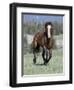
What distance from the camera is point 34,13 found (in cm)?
155

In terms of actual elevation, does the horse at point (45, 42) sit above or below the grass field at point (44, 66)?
above

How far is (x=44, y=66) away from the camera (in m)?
1.58

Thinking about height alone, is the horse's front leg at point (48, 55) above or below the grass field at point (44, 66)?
above

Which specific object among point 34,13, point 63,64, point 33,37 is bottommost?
point 63,64

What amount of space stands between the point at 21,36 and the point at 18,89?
0.29 meters

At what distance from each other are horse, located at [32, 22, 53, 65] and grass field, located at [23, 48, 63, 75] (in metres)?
0.02

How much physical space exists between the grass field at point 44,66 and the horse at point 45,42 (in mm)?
23

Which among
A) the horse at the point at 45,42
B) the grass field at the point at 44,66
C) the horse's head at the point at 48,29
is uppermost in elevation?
the horse's head at the point at 48,29

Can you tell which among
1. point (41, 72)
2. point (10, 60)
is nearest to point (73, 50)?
point (41, 72)

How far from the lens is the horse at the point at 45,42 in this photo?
1.56m

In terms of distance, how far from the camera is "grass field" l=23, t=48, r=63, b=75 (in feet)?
5.06

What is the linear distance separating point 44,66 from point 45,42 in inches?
5.3

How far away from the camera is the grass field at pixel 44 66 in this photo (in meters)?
1.54

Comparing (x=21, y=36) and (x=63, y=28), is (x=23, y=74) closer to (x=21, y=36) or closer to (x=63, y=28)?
(x=21, y=36)
